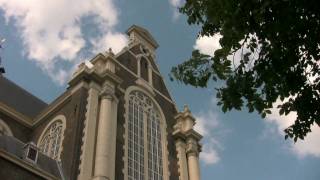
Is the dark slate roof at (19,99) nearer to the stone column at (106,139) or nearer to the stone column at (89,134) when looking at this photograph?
the stone column at (89,134)

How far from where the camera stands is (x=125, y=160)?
26750 mm

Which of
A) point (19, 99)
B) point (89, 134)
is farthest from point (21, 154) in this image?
point (19, 99)

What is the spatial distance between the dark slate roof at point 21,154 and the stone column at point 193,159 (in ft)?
32.0

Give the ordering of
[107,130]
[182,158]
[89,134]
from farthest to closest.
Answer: [182,158]
[107,130]
[89,134]

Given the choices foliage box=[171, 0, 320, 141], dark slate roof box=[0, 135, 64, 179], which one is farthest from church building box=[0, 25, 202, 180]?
foliage box=[171, 0, 320, 141]

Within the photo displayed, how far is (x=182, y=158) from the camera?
3189cm

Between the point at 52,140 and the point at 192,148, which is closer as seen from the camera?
the point at 52,140

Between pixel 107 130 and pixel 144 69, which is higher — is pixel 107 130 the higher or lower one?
the lower one

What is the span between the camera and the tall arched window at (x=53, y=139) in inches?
1090

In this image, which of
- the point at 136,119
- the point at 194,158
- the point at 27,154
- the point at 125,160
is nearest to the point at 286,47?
the point at 27,154

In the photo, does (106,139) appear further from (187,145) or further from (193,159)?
(187,145)

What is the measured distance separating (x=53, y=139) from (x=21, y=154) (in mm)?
6391

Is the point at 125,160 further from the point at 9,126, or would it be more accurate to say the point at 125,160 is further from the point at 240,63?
the point at 240,63

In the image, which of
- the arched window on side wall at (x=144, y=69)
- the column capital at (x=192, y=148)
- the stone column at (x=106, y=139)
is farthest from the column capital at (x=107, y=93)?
the column capital at (x=192, y=148)
